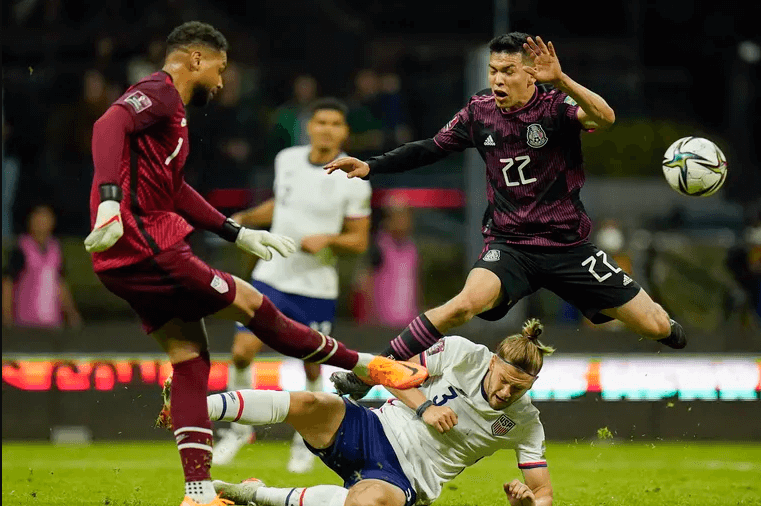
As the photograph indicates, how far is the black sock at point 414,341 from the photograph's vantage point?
22.1 feet

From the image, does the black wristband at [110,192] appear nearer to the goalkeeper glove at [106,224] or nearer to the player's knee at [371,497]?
the goalkeeper glove at [106,224]

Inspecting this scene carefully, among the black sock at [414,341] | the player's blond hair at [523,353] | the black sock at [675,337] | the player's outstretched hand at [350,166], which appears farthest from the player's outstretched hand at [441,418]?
the black sock at [675,337]

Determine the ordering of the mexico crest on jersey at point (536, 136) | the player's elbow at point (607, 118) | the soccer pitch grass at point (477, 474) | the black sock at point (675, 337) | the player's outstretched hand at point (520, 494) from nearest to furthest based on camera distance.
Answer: the player's outstretched hand at point (520, 494) → the player's elbow at point (607, 118) → the mexico crest on jersey at point (536, 136) → the soccer pitch grass at point (477, 474) → the black sock at point (675, 337)

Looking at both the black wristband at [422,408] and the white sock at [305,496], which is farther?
the black wristband at [422,408]

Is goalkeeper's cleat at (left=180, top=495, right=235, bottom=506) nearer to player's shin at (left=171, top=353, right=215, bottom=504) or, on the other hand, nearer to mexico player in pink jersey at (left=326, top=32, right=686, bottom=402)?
player's shin at (left=171, top=353, right=215, bottom=504)

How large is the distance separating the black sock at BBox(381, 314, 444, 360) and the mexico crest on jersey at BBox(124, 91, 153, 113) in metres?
1.98

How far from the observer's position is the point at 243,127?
12.5 metres

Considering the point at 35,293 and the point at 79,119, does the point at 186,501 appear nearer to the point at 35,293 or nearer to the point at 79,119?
the point at 35,293

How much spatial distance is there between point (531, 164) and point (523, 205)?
247mm

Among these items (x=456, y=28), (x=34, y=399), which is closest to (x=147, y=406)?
(x=34, y=399)

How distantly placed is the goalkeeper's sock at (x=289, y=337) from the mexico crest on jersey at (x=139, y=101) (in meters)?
1.07

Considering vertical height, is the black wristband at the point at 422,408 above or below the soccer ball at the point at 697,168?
below

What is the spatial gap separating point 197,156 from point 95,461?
3.11 meters

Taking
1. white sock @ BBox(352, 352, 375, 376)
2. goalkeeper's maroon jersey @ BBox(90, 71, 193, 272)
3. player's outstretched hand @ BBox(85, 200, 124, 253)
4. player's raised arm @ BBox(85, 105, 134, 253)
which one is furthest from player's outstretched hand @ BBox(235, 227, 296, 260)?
player's outstretched hand @ BBox(85, 200, 124, 253)
